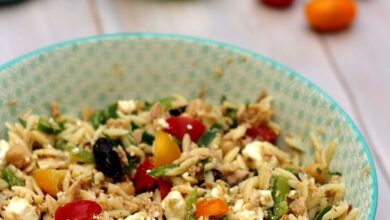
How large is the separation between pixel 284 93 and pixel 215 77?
0.50ft

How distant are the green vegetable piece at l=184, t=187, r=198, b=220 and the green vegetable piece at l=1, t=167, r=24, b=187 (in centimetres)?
28

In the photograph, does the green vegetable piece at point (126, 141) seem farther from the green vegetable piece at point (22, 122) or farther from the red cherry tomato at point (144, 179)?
the green vegetable piece at point (22, 122)

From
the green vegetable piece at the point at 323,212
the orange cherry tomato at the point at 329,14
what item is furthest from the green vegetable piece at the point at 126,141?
the orange cherry tomato at the point at 329,14

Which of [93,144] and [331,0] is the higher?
[331,0]

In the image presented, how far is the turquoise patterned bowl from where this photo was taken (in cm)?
122

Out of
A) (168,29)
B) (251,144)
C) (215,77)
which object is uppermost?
(168,29)

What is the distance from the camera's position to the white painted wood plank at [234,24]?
1655 mm

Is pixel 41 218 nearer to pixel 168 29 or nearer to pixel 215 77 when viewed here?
pixel 215 77

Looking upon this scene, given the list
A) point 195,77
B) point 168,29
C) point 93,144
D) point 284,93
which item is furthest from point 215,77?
point 168,29

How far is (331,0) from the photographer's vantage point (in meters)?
1.72

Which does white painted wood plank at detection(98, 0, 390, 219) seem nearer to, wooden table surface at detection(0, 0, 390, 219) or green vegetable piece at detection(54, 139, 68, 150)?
wooden table surface at detection(0, 0, 390, 219)

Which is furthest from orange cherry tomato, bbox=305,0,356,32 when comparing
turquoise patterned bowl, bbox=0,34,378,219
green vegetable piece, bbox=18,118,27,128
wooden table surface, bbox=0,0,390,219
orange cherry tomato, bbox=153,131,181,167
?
green vegetable piece, bbox=18,118,27,128

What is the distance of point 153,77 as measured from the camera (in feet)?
4.42

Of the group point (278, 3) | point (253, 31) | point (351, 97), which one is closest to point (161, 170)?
point (351, 97)
